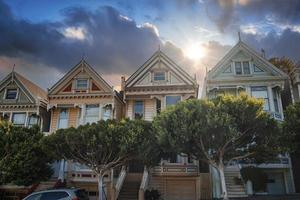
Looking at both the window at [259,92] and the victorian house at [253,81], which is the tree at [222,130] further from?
the window at [259,92]

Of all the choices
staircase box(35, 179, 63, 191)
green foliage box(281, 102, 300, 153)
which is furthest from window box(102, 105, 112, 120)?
green foliage box(281, 102, 300, 153)

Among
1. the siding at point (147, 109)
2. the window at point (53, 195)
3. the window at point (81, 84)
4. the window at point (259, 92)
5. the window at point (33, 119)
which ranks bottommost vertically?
the window at point (53, 195)

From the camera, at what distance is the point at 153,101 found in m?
27.3

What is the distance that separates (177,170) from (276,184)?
9012 mm

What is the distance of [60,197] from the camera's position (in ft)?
49.8

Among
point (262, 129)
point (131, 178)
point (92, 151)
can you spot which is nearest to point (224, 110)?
point (262, 129)

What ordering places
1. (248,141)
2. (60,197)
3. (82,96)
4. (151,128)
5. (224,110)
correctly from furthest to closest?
1. (82,96)
2. (151,128)
3. (248,141)
4. (224,110)
5. (60,197)

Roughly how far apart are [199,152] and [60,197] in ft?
28.5

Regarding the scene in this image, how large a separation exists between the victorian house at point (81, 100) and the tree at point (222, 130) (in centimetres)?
1045

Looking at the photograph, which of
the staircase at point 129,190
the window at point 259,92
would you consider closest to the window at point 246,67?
the window at point 259,92

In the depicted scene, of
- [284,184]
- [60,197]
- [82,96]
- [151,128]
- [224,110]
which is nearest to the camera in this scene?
[60,197]

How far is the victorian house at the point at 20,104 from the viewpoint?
2856 cm

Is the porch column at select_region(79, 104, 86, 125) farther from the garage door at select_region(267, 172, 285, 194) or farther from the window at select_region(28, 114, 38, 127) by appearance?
the garage door at select_region(267, 172, 285, 194)

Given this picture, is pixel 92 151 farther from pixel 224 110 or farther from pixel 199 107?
pixel 224 110
